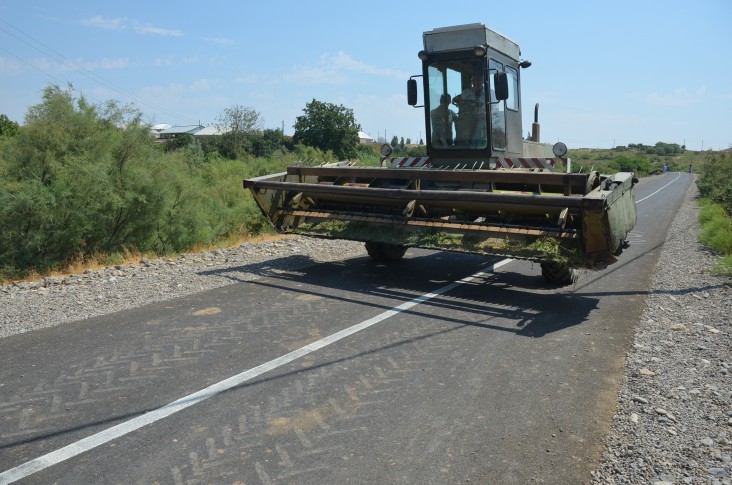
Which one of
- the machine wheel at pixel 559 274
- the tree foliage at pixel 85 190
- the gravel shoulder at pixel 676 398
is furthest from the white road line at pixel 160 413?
the tree foliage at pixel 85 190

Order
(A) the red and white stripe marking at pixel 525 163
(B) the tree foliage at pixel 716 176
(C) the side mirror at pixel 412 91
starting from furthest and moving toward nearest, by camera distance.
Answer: (B) the tree foliage at pixel 716 176, (C) the side mirror at pixel 412 91, (A) the red and white stripe marking at pixel 525 163

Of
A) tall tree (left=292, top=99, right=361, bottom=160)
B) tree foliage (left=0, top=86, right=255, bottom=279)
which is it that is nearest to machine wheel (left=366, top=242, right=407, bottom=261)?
tree foliage (left=0, top=86, right=255, bottom=279)

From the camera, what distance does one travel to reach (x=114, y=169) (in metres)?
14.3

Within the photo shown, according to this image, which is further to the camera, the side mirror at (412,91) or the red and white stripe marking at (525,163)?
the side mirror at (412,91)

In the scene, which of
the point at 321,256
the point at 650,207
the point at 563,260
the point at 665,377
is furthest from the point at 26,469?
the point at 650,207

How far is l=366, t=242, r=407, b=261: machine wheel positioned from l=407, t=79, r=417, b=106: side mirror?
2.69m

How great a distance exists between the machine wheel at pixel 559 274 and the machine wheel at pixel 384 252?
105 inches

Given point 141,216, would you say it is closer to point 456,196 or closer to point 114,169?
point 114,169

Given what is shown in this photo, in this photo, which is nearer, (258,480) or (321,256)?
(258,480)

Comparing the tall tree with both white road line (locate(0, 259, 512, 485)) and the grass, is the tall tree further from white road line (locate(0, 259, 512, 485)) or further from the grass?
white road line (locate(0, 259, 512, 485))

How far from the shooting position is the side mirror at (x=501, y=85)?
9.47m

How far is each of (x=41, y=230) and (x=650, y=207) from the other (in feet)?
77.6

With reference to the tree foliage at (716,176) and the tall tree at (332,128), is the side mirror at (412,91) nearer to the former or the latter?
the tree foliage at (716,176)

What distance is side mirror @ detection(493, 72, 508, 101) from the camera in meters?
9.47
